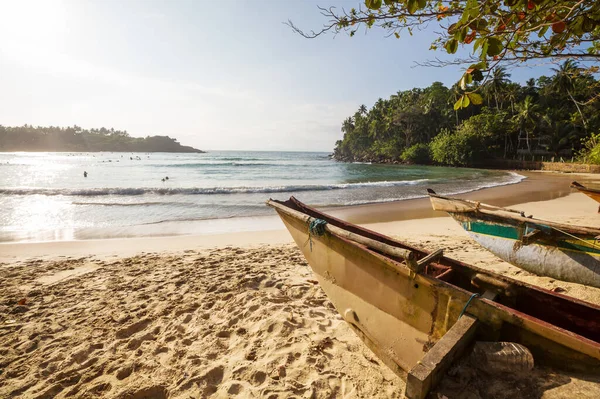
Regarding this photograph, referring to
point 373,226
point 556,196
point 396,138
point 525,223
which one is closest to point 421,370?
point 525,223

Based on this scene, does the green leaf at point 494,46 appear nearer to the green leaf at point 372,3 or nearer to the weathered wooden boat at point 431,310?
the green leaf at point 372,3

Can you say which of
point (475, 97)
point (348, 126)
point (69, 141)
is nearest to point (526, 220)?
point (475, 97)

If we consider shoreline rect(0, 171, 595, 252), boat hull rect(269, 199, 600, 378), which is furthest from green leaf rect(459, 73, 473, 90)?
shoreline rect(0, 171, 595, 252)

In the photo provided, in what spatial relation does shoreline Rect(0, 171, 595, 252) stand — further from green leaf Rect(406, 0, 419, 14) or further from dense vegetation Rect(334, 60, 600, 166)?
dense vegetation Rect(334, 60, 600, 166)

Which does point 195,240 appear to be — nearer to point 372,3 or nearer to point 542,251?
point 372,3

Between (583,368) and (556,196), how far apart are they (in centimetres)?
1748

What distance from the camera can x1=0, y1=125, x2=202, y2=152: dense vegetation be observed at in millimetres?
92812

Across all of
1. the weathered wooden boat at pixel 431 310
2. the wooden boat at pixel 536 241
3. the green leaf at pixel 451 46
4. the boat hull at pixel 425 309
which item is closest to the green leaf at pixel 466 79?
the green leaf at pixel 451 46

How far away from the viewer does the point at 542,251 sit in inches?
157

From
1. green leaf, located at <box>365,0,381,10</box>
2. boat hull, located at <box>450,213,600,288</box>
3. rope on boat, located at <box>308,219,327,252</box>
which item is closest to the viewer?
green leaf, located at <box>365,0,381,10</box>

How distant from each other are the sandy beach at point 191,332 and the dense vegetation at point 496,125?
27.7 m

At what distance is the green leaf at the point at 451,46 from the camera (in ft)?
6.21

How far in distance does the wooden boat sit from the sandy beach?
30 cm

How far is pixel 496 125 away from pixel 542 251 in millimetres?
42904
